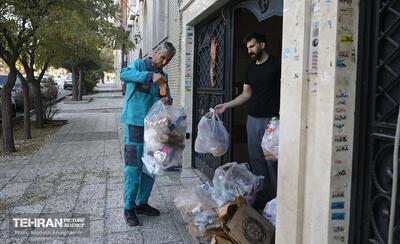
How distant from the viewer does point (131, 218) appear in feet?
14.7

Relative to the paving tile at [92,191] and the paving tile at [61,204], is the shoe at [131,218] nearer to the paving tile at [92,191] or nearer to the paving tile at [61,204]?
the paving tile at [61,204]

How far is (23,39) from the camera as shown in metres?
9.12

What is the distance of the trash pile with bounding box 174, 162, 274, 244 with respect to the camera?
3.46m

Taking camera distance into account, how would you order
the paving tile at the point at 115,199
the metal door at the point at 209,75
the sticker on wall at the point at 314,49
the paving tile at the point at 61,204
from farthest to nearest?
the metal door at the point at 209,75
the paving tile at the point at 115,199
the paving tile at the point at 61,204
the sticker on wall at the point at 314,49

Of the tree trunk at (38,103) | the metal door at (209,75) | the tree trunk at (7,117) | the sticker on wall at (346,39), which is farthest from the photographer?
the tree trunk at (38,103)

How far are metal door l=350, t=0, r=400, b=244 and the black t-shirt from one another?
1.79 metres

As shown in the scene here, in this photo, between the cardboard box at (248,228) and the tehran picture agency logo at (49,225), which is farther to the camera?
the tehran picture agency logo at (49,225)

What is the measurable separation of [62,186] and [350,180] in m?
4.48

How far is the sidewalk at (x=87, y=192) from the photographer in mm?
4254

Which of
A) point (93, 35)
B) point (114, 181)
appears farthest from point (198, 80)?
point (93, 35)

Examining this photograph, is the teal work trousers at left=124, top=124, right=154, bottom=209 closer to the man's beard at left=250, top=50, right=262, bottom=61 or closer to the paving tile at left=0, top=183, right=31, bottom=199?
the man's beard at left=250, top=50, right=262, bottom=61

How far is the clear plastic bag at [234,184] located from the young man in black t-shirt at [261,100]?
0.32 m

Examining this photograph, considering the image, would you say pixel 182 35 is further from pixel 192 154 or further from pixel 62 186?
pixel 62 186

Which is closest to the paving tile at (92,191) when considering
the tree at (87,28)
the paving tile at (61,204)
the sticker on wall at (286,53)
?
the paving tile at (61,204)
